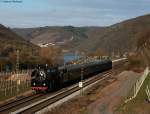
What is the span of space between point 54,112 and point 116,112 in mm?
4562

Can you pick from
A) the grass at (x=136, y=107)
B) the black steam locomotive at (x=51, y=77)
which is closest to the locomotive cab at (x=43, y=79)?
the black steam locomotive at (x=51, y=77)

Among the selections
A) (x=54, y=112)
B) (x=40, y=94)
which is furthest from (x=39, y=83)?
(x=54, y=112)

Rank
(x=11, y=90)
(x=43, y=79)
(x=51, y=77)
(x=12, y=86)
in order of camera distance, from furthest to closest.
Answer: (x=12, y=86) → (x=11, y=90) → (x=51, y=77) → (x=43, y=79)

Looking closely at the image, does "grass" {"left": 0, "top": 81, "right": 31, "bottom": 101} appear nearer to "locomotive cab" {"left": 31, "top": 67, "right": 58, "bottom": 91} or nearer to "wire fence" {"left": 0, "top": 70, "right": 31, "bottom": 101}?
"wire fence" {"left": 0, "top": 70, "right": 31, "bottom": 101}

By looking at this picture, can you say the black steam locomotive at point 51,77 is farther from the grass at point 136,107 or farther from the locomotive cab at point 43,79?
the grass at point 136,107

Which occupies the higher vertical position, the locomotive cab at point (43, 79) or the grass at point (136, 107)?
the locomotive cab at point (43, 79)

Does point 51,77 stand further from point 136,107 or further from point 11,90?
point 136,107

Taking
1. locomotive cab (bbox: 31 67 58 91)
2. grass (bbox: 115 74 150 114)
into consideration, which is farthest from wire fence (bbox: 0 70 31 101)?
grass (bbox: 115 74 150 114)

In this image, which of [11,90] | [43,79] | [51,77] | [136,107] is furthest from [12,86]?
[136,107]

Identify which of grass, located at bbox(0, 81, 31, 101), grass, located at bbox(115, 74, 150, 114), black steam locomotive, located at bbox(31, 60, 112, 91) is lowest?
grass, located at bbox(0, 81, 31, 101)

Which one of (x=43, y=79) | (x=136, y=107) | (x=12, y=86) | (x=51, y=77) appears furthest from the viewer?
(x=12, y=86)

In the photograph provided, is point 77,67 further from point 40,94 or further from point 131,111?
point 131,111

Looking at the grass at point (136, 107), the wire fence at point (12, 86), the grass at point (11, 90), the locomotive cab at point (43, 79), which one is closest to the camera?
the grass at point (136, 107)

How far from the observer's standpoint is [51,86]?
50.9m
